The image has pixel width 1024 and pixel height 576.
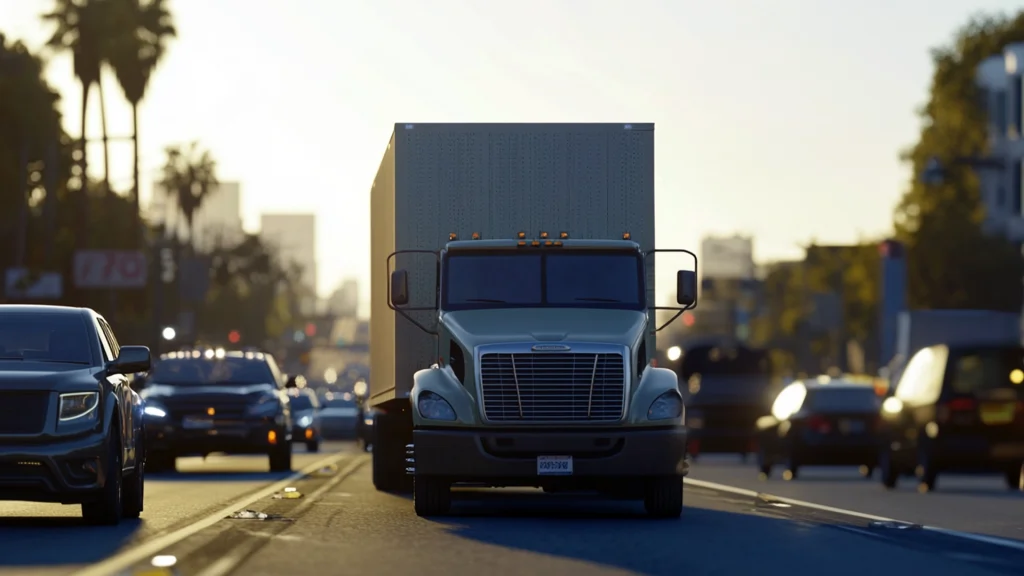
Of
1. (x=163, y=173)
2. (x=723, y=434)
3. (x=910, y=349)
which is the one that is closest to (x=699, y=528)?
(x=723, y=434)

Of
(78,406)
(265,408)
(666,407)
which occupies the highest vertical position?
(78,406)

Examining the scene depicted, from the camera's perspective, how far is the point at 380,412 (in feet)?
80.6

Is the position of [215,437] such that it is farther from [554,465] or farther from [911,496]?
[554,465]

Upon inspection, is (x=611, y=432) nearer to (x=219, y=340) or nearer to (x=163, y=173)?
(x=163, y=173)

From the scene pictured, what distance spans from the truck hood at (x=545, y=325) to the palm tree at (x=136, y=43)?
5879 centimetres

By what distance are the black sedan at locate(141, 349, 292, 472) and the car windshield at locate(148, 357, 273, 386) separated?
0.02 m

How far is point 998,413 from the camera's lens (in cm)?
2841

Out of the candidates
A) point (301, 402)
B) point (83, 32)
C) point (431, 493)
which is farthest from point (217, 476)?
point (83, 32)

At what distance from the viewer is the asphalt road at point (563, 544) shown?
13.8 metres

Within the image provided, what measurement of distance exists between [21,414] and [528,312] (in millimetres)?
4937

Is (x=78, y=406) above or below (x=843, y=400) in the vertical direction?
above

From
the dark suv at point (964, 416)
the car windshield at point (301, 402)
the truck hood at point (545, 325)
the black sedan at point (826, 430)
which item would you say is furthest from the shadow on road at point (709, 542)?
the car windshield at point (301, 402)

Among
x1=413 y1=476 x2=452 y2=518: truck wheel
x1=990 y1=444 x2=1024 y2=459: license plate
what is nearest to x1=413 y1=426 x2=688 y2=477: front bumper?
x1=413 y1=476 x2=452 y2=518: truck wheel

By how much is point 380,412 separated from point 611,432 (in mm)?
6090
